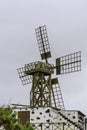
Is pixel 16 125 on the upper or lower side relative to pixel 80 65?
lower

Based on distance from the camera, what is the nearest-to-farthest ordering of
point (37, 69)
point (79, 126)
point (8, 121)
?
point (8, 121) < point (79, 126) < point (37, 69)

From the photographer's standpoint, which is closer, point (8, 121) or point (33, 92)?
point (8, 121)

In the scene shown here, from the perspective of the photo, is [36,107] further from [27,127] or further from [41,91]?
[27,127]

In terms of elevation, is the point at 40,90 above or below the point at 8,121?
above

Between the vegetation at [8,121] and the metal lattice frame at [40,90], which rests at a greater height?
the metal lattice frame at [40,90]

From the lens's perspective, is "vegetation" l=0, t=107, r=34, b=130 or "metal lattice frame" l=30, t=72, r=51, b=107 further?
"metal lattice frame" l=30, t=72, r=51, b=107

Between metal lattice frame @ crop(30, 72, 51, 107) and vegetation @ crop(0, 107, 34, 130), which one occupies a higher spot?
metal lattice frame @ crop(30, 72, 51, 107)

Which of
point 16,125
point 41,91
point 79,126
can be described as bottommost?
point 16,125

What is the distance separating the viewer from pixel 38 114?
68.8 metres

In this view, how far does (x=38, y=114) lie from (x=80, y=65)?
9950 millimetres

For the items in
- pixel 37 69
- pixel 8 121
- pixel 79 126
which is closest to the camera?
pixel 8 121

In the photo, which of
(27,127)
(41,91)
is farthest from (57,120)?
(27,127)

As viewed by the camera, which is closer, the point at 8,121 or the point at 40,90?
the point at 8,121

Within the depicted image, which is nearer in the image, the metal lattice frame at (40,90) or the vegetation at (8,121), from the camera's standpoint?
the vegetation at (8,121)
